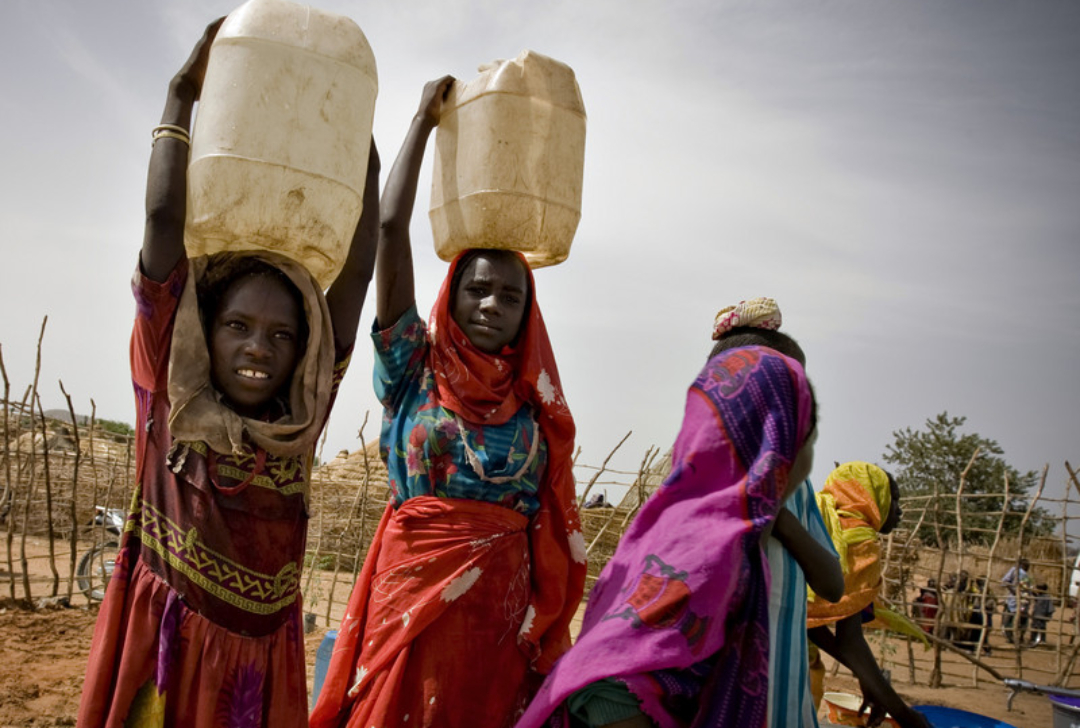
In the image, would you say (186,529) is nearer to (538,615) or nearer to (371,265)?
(371,265)

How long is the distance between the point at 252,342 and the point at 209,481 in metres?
0.36

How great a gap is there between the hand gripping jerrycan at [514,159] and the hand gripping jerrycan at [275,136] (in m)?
0.53

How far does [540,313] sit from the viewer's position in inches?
111

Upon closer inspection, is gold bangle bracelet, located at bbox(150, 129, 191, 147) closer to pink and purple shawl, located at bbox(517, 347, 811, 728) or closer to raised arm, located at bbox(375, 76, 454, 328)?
raised arm, located at bbox(375, 76, 454, 328)

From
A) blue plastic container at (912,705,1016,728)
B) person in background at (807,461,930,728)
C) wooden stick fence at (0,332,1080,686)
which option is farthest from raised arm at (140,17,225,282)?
wooden stick fence at (0,332,1080,686)

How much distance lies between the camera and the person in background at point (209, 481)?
70.9 inches

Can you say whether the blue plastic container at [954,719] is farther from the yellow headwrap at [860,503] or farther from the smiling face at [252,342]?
the smiling face at [252,342]

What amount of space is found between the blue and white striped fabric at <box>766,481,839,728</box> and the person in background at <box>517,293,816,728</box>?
108 mm

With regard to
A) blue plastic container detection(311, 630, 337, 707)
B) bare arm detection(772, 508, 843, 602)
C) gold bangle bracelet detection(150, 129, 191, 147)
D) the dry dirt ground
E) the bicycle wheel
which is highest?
gold bangle bracelet detection(150, 129, 191, 147)

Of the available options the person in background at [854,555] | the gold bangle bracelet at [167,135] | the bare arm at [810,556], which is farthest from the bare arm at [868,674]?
the gold bangle bracelet at [167,135]

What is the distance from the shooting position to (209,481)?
6.23ft

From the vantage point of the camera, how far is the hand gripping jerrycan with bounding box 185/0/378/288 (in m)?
1.97

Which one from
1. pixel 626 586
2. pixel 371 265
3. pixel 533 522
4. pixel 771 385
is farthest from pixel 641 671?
pixel 371 265

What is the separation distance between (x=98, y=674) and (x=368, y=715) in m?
0.83
